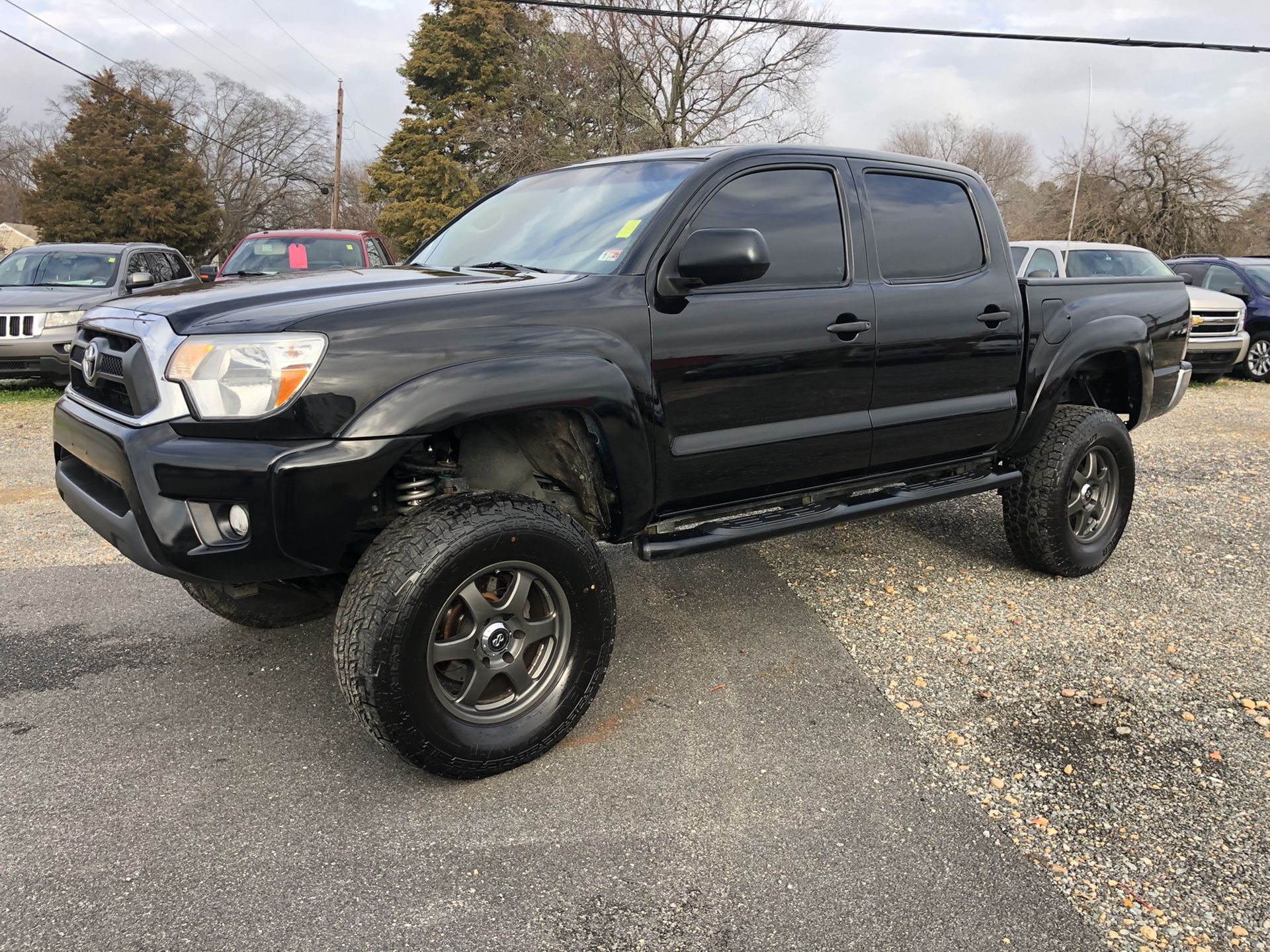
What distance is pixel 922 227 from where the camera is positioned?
3875 millimetres

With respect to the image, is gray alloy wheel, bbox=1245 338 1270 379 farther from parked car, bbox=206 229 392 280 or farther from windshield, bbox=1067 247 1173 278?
parked car, bbox=206 229 392 280

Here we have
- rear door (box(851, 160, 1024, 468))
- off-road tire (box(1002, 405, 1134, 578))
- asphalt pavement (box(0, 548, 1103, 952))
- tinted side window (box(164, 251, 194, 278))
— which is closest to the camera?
asphalt pavement (box(0, 548, 1103, 952))

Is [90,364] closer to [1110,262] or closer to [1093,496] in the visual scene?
[1093,496]

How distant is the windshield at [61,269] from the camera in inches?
391

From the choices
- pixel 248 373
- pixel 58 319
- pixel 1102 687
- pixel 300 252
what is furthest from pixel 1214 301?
pixel 58 319

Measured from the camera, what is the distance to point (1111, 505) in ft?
15.4

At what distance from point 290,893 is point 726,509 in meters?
1.88

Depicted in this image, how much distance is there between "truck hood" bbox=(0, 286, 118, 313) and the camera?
9.01m

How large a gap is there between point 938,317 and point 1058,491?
3.96 ft

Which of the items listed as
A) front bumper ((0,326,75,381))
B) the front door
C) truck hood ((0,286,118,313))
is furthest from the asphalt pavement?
truck hood ((0,286,118,313))

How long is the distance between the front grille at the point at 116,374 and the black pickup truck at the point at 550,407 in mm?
11

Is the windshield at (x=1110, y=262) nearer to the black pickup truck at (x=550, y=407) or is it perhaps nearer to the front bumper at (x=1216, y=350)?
the front bumper at (x=1216, y=350)

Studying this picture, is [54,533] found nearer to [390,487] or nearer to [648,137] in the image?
[390,487]

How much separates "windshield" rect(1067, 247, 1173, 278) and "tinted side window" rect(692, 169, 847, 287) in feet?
27.0
